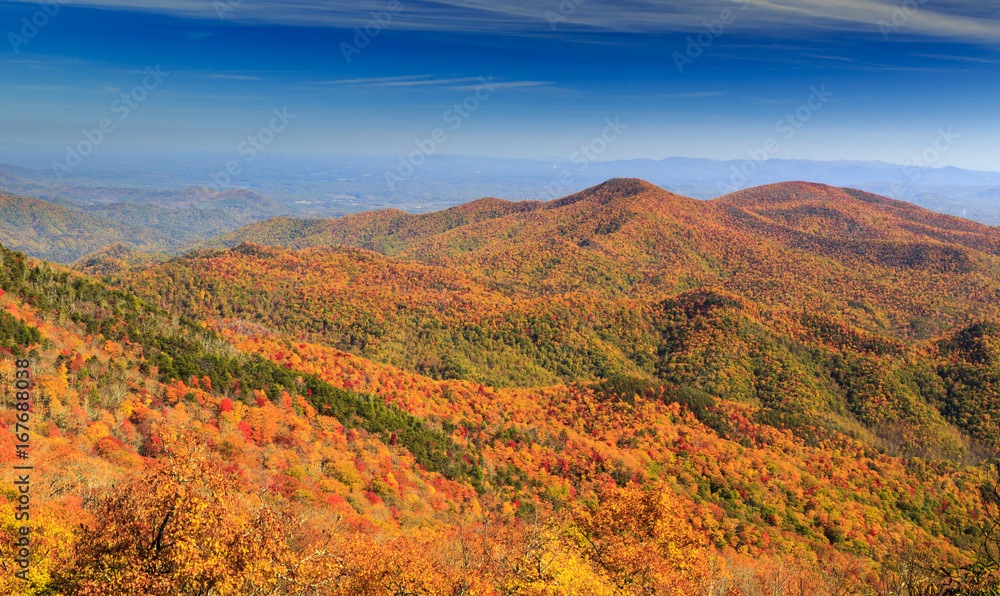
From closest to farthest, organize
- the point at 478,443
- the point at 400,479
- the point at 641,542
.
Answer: the point at 641,542
the point at 400,479
the point at 478,443

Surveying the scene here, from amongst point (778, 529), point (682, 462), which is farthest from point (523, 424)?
point (778, 529)

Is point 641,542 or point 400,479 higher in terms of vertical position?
point 641,542

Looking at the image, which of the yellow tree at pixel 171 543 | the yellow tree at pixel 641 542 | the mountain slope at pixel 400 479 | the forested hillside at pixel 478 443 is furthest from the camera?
the yellow tree at pixel 641 542

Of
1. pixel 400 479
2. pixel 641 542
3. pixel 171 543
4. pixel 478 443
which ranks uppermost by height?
pixel 171 543

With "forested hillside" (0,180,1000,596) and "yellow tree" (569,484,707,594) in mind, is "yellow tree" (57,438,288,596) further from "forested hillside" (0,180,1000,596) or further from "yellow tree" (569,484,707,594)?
"yellow tree" (569,484,707,594)

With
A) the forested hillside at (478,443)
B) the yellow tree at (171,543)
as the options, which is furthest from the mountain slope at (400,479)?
the forested hillside at (478,443)

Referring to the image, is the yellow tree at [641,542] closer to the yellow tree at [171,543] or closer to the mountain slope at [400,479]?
the mountain slope at [400,479]

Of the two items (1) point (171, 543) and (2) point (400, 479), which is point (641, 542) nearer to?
(1) point (171, 543)

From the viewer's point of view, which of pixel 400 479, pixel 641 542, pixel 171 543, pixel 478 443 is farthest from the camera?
pixel 478 443

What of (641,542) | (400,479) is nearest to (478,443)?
(400,479)

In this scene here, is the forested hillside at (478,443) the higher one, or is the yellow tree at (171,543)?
the yellow tree at (171,543)

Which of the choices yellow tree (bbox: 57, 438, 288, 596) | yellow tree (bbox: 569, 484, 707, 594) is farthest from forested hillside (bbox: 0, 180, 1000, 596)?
yellow tree (bbox: 569, 484, 707, 594)

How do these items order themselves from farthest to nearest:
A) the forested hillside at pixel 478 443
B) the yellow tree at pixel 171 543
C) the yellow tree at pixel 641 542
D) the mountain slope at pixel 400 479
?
the yellow tree at pixel 641 542
the forested hillside at pixel 478 443
the mountain slope at pixel 400 479
the yellow tree at pixel 171 543
